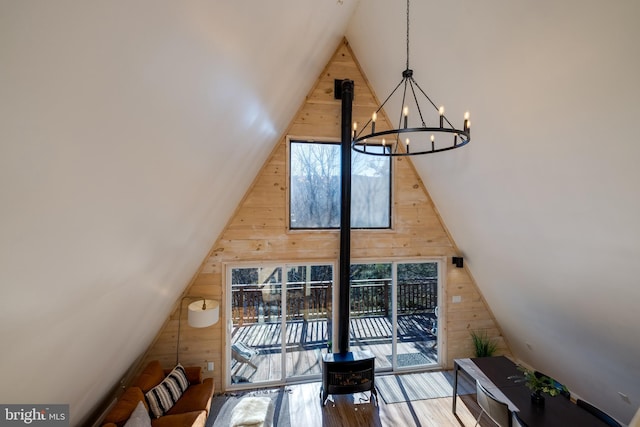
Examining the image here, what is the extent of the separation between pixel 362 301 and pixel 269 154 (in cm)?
316

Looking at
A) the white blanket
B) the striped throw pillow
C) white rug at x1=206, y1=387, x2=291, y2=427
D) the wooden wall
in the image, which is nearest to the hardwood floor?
white rug at x1=206, y1=387, x2=291, y2=427

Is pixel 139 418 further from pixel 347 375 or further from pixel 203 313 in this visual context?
pixel 347 375

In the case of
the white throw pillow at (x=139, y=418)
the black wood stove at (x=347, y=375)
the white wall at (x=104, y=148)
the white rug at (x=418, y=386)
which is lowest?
the white rug at (x=418, y=386)

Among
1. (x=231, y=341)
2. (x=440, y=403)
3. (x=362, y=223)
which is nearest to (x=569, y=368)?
(x=440, y=403)

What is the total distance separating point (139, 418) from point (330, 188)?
3.97 metres

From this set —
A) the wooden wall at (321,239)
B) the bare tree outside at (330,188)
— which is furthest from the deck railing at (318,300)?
the bare tree outside at (330,188)

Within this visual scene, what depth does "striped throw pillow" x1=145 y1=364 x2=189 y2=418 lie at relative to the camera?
11.3ft

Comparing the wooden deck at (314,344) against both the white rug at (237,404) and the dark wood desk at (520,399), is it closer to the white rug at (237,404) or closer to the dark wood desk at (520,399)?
the white rug at (237,404)

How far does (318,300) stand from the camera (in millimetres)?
5066

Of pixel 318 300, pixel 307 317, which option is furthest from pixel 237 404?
pixel 318 300

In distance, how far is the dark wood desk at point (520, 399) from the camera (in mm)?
2934

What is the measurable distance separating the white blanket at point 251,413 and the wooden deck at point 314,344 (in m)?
1.46

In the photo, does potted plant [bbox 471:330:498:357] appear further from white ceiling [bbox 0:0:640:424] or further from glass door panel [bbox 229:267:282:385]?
glass door panel [bbox 229:267:282:385]

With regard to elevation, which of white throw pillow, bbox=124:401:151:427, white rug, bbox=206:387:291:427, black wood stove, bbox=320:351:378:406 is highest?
white throw pillow, bbox=124:401:151:427
